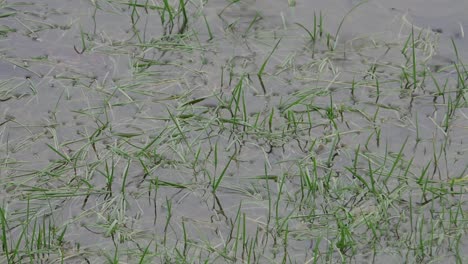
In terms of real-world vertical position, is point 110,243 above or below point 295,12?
below

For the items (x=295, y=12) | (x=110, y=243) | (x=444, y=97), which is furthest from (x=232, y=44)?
(x=110, y=243)

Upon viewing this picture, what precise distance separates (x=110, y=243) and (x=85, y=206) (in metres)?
0.26

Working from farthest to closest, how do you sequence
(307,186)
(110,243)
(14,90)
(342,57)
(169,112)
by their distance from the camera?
1. (342,57)
2. (14,90)
3. (169,112)
4. (307,186)
5. (110,243)

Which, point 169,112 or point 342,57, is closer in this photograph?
point 169,112

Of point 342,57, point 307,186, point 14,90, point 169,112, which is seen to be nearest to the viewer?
point 307,186

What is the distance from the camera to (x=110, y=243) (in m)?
3.78

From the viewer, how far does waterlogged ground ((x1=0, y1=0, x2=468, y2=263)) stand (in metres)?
3.82

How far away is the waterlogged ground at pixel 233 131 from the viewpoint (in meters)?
3.82

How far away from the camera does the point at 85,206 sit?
3955mm

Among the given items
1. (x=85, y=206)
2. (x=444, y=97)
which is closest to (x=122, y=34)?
(x=85, y=206)

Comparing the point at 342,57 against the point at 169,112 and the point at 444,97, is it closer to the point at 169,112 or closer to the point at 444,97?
the point at 444,97

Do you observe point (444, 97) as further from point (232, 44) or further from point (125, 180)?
point (125, 180)

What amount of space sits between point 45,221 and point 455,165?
72.3 inches

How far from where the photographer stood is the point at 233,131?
4.40 meters
